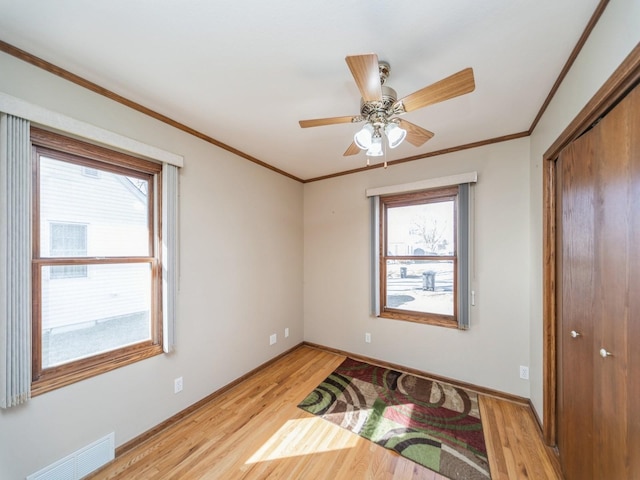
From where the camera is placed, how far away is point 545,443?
185cm

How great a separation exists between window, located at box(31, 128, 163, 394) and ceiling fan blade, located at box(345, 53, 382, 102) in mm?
1773

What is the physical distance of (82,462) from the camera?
5.17ft

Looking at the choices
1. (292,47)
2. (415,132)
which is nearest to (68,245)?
(292,47)

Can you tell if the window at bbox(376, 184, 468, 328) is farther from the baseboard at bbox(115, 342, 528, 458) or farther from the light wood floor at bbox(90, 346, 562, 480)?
the light wood floor at bbox(90, 346, 562, 480)

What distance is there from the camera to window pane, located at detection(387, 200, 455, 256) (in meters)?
2.81

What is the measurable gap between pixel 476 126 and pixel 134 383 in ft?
11.5

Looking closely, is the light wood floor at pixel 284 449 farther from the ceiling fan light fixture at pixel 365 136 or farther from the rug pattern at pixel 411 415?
the ceiling fan light fixture at pixel 365 136

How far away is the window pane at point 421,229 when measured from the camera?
2.81 metres

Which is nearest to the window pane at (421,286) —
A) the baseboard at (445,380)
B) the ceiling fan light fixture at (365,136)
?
the baseboard at (445,380)

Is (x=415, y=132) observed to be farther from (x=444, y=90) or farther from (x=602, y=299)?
(x=602, y=299)

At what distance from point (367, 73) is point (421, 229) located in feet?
7.14

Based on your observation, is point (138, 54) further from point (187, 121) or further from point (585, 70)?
point (585, 70)

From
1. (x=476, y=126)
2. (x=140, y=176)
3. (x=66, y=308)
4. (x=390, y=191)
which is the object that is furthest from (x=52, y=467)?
(x=476, y=126)

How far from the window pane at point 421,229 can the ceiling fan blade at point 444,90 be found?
5.76 ft
